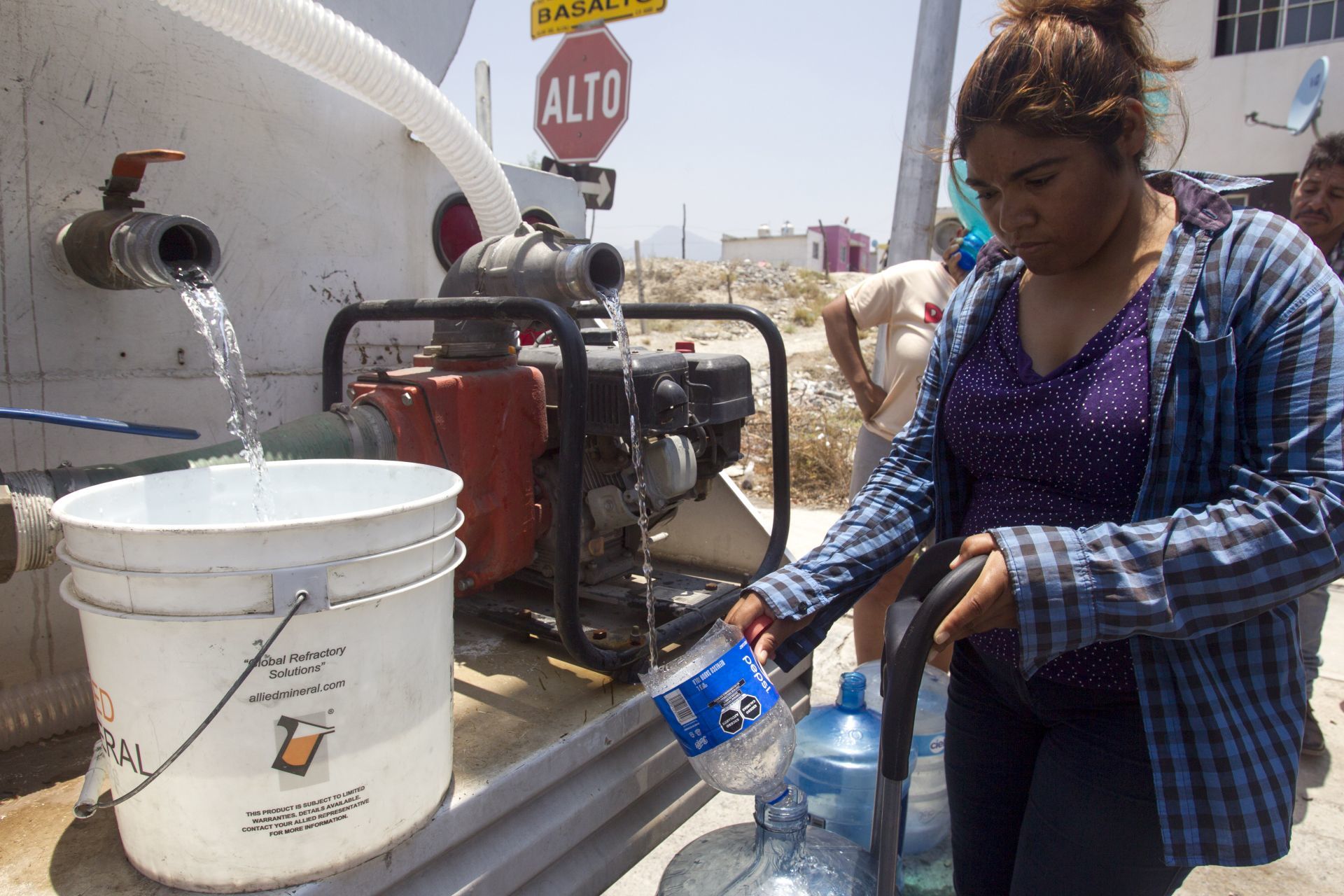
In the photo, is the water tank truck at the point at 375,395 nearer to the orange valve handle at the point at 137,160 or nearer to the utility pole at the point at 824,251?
the orange valve handle at the point at 137,160

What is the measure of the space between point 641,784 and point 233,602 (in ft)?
3.53

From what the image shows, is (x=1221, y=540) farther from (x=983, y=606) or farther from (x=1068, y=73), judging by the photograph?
(x=1068, y=73)

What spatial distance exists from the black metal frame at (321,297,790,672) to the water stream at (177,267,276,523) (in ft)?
0.73

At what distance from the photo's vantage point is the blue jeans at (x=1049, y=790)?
43.3 inches

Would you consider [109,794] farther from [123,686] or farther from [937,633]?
[937,633]

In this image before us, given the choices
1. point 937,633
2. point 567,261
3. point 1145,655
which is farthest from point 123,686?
point 1145,655

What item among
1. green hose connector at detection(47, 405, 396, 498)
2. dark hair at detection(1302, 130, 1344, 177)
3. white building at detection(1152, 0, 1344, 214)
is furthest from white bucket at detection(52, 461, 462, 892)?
white building at detection(1152, 0, 1344, 214)

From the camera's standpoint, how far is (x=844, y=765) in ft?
6.52

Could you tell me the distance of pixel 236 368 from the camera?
2.08 metres

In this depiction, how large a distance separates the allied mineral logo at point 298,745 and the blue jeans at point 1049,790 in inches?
37.8

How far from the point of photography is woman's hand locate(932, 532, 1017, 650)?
3.21ft

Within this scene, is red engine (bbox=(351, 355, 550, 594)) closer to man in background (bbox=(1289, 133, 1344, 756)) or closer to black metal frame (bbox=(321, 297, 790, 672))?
black metal frame (bbox=(321, 297, 790, 672))

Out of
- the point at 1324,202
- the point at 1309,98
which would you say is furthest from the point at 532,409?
the point at 1309,98

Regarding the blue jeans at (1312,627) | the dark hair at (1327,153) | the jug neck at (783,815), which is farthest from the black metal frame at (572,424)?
the dark hair at (1327,153)
